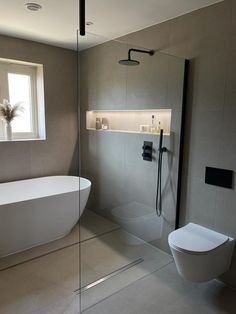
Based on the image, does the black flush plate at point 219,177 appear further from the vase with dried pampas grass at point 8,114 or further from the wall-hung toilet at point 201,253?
the vase with dried pampas grass at point 8,114

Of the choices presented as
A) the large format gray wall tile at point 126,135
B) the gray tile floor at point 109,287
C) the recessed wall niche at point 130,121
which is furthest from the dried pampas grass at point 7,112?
the gray tile floor at point 109,287

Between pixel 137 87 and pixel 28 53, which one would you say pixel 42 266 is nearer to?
pixel 137 87

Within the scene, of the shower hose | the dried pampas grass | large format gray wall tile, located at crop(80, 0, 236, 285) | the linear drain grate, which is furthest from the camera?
the dried pampas grass

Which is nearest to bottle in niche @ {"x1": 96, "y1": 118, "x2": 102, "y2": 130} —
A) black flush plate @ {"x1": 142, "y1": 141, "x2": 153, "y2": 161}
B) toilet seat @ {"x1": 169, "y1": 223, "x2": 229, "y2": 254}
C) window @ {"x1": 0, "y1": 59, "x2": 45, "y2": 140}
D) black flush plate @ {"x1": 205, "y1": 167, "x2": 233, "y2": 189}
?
black flush plate @ {"x1": 142, "y1": 141, "x2": 153, "y2": 161}

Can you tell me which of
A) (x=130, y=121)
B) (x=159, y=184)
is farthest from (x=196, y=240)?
(x=130, y=121)

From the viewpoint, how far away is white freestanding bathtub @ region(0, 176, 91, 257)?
2.52 meters

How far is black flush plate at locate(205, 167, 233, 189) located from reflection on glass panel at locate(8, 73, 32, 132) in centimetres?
274

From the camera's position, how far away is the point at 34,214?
2.65 metres

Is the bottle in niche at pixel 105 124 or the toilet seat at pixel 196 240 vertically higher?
the bottle in niche at pixel 105 124

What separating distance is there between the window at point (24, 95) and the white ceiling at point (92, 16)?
0.57m

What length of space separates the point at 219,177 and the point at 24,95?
2987 mm

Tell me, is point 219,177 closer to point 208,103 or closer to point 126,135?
point 208,103

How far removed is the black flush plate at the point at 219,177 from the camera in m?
2.16

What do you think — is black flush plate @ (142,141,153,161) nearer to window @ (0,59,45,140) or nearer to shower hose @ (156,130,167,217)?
shower hose @ (156,130,167,217)
